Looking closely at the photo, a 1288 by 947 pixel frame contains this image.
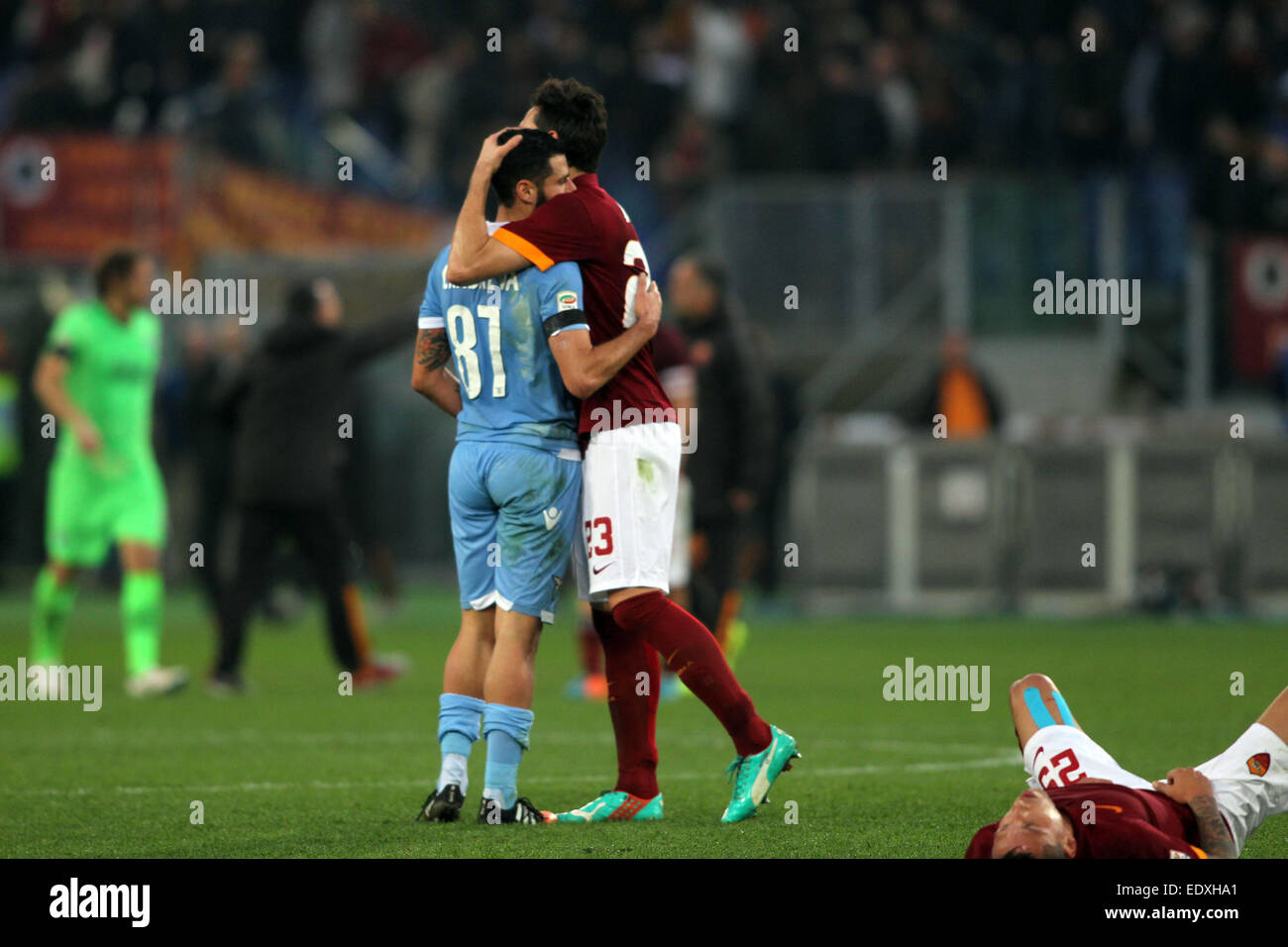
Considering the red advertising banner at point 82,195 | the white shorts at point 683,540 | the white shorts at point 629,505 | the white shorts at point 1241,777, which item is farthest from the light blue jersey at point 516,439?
the red advertising banner at point 82,195

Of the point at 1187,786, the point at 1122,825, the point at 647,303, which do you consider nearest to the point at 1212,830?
the point at 1187,786

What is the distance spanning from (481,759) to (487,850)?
3.11 m

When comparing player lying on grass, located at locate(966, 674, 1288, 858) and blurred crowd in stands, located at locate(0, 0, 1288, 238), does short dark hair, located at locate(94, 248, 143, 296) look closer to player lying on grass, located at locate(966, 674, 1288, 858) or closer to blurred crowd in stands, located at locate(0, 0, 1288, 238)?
player lying on grass, located at locate(966, 674, 1288, 858)

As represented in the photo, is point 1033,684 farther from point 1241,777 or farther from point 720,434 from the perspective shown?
point 720,434

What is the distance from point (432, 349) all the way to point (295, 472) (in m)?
5.48

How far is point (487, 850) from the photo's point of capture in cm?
600

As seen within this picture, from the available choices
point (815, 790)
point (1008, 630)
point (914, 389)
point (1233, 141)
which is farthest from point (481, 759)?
point (1233, 141)

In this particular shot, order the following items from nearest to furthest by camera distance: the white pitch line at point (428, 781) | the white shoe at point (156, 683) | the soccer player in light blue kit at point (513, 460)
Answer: the soccer player in light blue kit at point (513, 460) → the white pitch line at point (428, 781) → the white shoe at point (156, 683)

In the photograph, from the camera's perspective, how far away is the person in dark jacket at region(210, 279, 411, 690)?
12.3 meters

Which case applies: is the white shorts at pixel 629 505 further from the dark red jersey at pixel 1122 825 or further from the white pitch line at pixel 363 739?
the white pitch line at pixel 363 739

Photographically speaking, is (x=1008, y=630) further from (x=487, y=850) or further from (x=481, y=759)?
(x=487, y=850)

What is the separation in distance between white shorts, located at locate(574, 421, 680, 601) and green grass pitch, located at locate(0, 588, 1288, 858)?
83cm

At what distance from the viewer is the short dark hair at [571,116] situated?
22.3 feet

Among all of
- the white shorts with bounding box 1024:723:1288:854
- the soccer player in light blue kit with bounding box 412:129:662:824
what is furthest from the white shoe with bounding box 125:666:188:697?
the white shorts with bounding box 1024:723:1288:854
